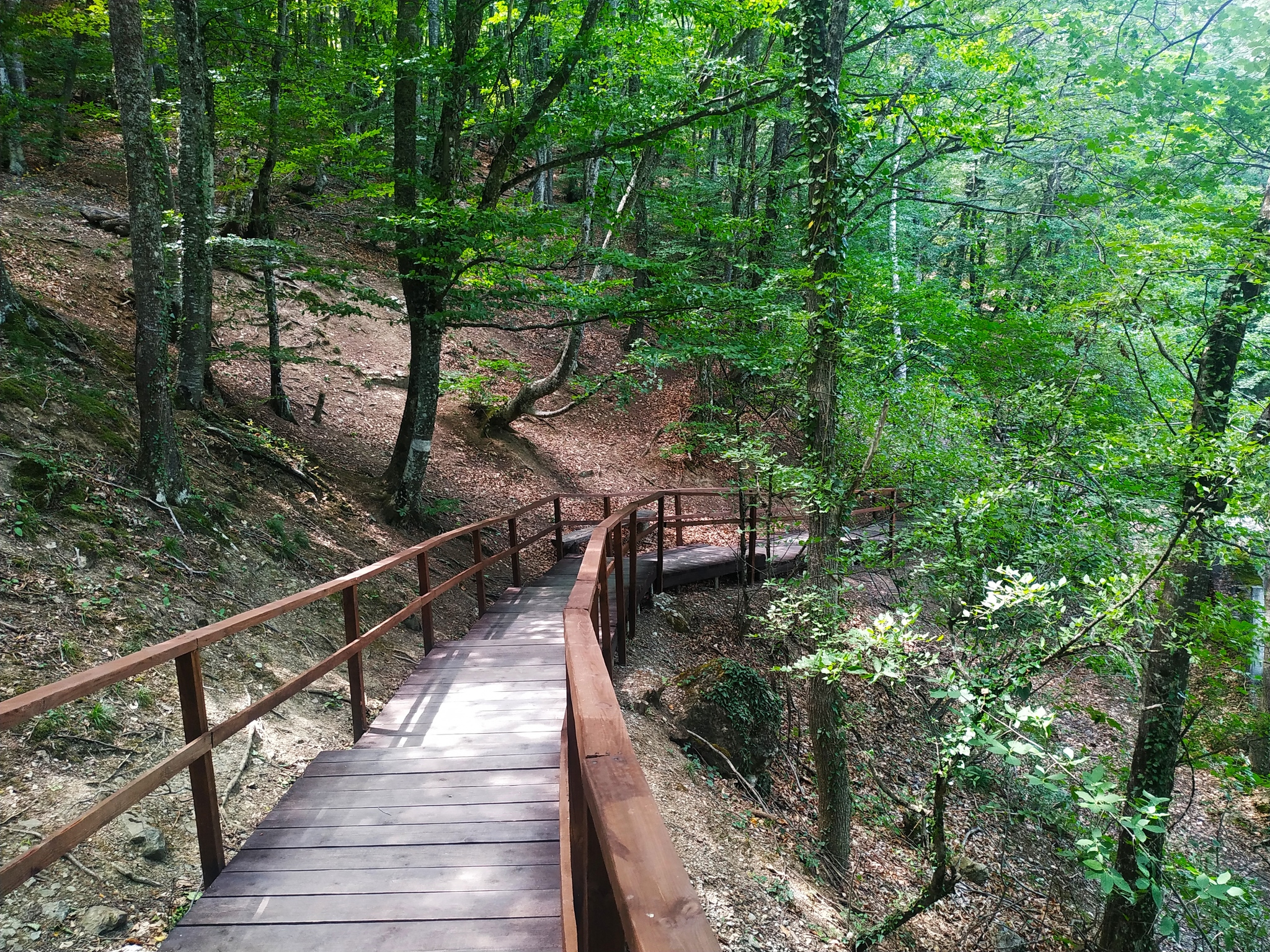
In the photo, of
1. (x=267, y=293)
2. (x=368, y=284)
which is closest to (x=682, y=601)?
(x=267, y=293)

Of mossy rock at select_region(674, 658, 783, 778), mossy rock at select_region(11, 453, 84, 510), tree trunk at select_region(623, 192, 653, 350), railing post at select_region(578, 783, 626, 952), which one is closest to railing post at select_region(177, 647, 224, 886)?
railing post at select_region(578, 783, 626, 952)

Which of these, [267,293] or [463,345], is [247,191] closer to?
[463,345]

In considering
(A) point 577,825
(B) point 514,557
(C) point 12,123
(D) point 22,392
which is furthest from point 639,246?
(A) point 577,825

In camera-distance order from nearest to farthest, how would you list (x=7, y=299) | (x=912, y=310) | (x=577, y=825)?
(x=577, y=825)
(x=7, y=299)
(x=912, y=310)

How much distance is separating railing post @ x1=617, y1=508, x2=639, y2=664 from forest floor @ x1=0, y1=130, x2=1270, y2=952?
15.2 inches

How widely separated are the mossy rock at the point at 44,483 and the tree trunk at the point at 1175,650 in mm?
9133

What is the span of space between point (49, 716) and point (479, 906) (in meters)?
2.88

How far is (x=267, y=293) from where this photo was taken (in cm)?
994

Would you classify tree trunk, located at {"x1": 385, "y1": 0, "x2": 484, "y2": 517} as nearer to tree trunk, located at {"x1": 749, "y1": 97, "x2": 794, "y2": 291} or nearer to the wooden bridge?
the wooden bridge

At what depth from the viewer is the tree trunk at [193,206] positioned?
7.62 m

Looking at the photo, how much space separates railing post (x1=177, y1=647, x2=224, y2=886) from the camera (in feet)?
9.18

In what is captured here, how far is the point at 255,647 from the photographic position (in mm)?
5586

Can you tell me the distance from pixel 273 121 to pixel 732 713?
9544 millimetres

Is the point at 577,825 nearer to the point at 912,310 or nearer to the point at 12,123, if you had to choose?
the point at 912,310
